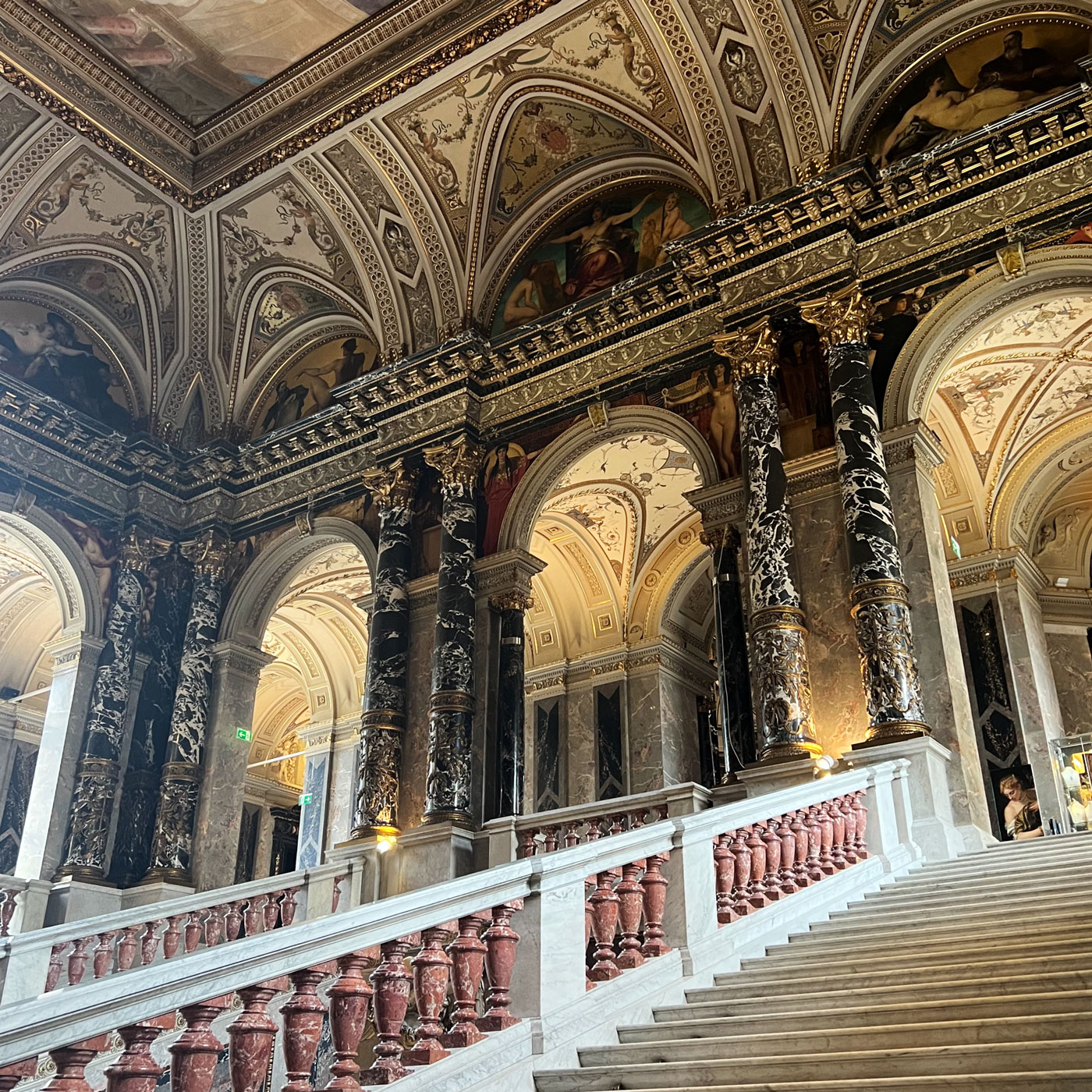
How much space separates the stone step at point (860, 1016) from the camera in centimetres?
398

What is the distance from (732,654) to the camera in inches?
425

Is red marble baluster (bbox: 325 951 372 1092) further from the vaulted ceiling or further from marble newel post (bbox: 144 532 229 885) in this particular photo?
marble newel post (bbox: 144 532 229 885)

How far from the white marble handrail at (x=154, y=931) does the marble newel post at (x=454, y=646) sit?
121 centimetres

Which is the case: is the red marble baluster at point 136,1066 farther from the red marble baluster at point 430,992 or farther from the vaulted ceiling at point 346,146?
the vaulted ceiling at point 346,146

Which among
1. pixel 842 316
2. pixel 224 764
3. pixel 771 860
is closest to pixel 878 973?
pixel 771 860

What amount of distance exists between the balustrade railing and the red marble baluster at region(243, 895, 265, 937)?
439 centimetres

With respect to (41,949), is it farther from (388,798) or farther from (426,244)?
(426,244)

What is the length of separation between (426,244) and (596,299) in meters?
2.73

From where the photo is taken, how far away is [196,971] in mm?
3238

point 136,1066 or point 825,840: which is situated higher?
point 825,840

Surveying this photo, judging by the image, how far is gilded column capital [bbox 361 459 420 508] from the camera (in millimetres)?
13461

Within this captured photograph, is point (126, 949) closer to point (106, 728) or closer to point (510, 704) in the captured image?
point (510, 704)

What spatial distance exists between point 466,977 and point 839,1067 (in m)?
1.34

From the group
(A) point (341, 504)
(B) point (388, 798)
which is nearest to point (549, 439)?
(A) point (341, 504)
